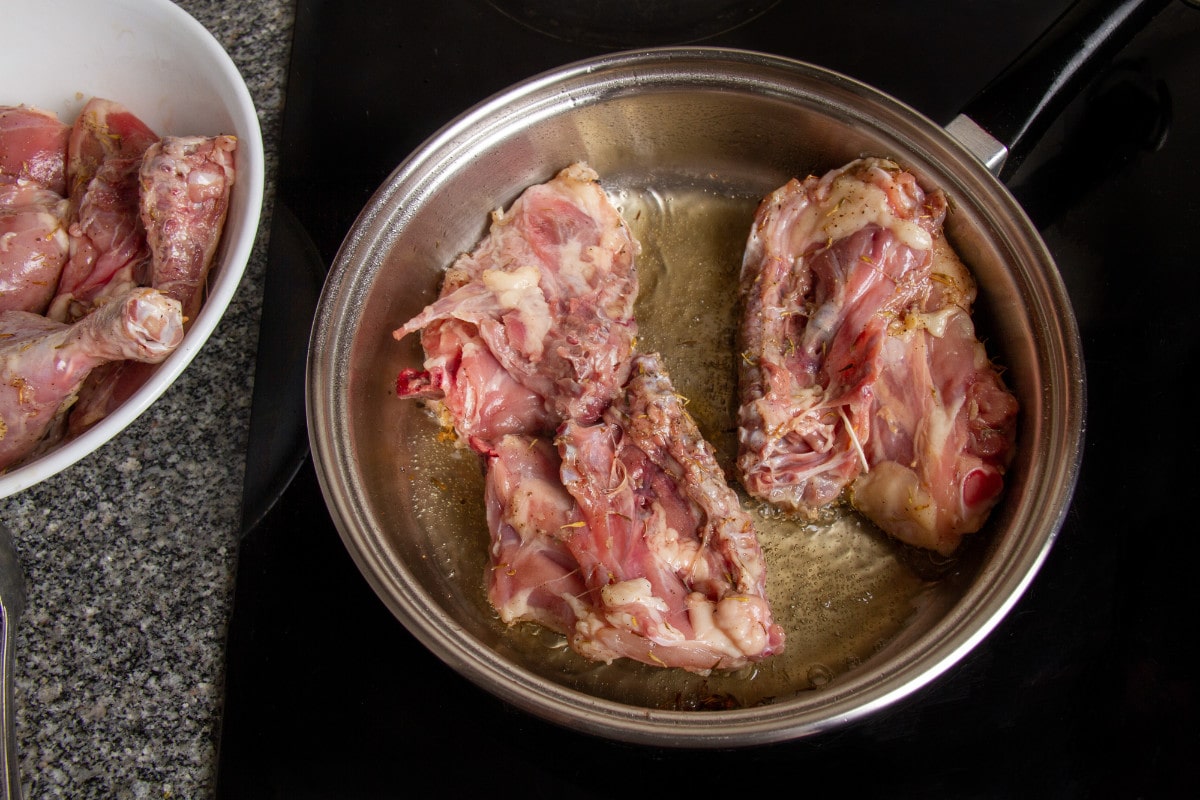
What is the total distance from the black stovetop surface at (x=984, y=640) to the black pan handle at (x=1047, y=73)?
1.13 ft

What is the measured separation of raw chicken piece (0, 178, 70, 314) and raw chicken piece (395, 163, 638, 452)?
0.74m

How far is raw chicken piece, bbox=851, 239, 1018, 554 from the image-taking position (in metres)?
1.67

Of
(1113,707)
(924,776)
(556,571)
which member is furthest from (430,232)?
(1113,707)

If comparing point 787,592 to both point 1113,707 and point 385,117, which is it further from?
point 385,117

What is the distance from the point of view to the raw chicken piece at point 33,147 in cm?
176

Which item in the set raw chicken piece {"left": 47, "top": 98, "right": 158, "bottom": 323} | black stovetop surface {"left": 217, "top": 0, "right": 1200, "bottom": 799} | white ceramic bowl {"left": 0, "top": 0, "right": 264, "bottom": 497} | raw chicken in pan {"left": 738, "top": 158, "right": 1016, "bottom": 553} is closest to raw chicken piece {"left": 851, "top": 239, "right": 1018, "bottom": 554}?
raw chicken in pan {"left": 738, "top": 158, "right": 1016, "bottom": 553}

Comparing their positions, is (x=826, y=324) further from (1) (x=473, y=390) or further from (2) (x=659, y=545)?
(1) (x=473, y=390)

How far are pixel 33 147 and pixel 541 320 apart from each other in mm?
1214

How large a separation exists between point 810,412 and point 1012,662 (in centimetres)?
68

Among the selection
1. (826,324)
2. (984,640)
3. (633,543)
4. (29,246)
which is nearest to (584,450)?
(633,543)

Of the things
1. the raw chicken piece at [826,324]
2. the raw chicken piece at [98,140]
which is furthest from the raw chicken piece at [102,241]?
the raw chicken piece at [826,324]

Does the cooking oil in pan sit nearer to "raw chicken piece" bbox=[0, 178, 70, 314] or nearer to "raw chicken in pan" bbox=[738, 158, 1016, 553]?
"raw chicken in pan" bbox=[738, 158, 1016, 553]

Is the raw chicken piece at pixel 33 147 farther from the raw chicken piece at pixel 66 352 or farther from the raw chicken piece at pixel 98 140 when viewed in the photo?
the raw chicken piece at pixel 66 352

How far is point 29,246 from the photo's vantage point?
1649 millimetres
